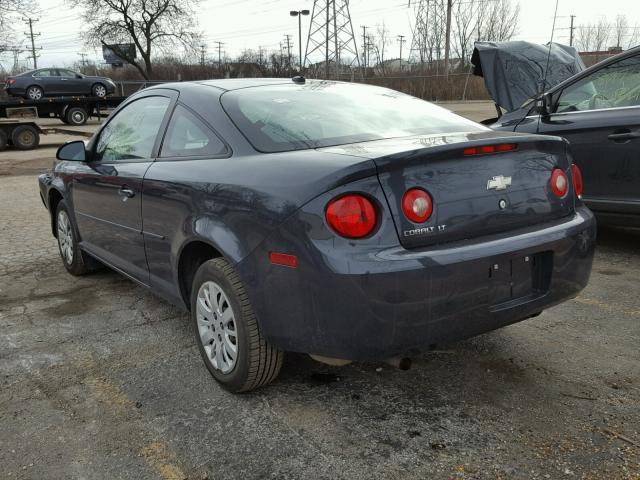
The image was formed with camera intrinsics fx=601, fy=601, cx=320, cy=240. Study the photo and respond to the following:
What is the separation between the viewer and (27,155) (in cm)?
1600

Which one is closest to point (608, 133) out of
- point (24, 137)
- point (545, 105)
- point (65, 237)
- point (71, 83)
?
point (545, 105)

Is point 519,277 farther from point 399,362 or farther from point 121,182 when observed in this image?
point 121,182

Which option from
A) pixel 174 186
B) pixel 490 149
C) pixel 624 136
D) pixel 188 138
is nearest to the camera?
pixel 490 149

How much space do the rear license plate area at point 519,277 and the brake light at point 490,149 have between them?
47 cm

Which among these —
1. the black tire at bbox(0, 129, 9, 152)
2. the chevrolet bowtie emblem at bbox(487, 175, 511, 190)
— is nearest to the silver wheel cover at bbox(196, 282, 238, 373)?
the chevrolet bowtie emblem at bbox(487, 175, 511, 190)

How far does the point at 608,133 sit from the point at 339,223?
11.9 feet

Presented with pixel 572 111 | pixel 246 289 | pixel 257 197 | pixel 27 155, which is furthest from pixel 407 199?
pixel 27 155

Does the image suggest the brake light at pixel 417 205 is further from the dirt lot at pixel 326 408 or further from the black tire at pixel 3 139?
the black tire at pixel 3 139

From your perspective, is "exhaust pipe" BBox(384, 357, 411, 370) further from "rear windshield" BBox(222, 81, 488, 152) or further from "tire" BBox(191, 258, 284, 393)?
"rear windshield" BBox(222, 81, 488, 152)

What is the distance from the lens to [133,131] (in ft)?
12.9

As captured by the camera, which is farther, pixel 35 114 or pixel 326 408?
pixel 35 114

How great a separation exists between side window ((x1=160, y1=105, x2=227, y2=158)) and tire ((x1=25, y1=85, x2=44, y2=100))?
27.0 m

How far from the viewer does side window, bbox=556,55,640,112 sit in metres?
5.03

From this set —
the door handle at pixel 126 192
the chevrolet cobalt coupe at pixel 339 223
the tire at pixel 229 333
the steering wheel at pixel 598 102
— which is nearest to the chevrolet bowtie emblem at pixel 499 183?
the chevrolet cobalt coupe at pixel 339 223
